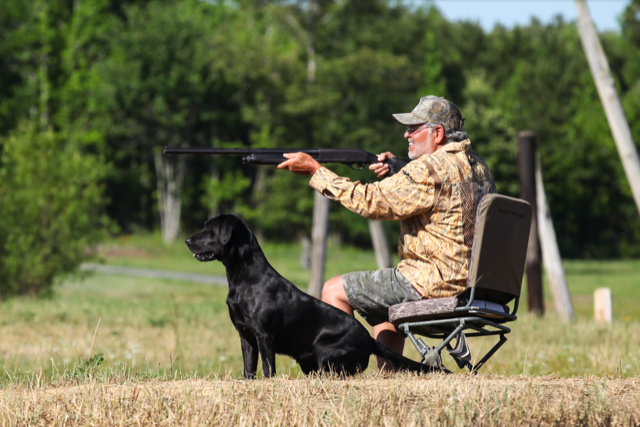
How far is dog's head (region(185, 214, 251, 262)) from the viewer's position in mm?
4949

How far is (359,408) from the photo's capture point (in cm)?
392

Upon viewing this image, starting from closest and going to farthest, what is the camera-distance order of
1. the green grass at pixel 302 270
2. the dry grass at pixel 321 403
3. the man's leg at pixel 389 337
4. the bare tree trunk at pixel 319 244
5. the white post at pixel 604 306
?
the dry grass at pixel 321 403, the man's leg at pixel 389 337, the bare tree trunk at pixel 319 244, the white post at pixel 604 306, the green grass at pixel 302 270

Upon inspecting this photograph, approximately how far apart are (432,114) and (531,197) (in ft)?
25.2

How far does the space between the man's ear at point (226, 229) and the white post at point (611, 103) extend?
7.75 metres

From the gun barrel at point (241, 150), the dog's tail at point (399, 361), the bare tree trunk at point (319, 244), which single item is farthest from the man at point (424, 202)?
the bare tree trunk at point (319, 244)

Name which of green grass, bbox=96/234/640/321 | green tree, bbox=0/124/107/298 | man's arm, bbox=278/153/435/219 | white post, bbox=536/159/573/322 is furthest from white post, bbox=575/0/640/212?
green tree, bbox=0/124/107/298

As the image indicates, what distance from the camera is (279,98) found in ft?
133

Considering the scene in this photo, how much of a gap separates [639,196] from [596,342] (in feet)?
8.99

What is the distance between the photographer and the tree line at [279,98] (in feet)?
126

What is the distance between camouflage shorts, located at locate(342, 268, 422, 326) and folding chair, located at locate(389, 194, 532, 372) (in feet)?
0.31

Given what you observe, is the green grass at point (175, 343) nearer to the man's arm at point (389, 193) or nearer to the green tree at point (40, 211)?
the green tree at point (40, 211)

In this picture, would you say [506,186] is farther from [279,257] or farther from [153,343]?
[153,343]

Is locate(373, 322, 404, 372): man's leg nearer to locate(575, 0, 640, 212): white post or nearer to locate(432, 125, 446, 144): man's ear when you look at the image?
locate(432, 125, 446, 144): man's ear

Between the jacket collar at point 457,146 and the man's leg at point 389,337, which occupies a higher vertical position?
the jacket collar at point 457,146
